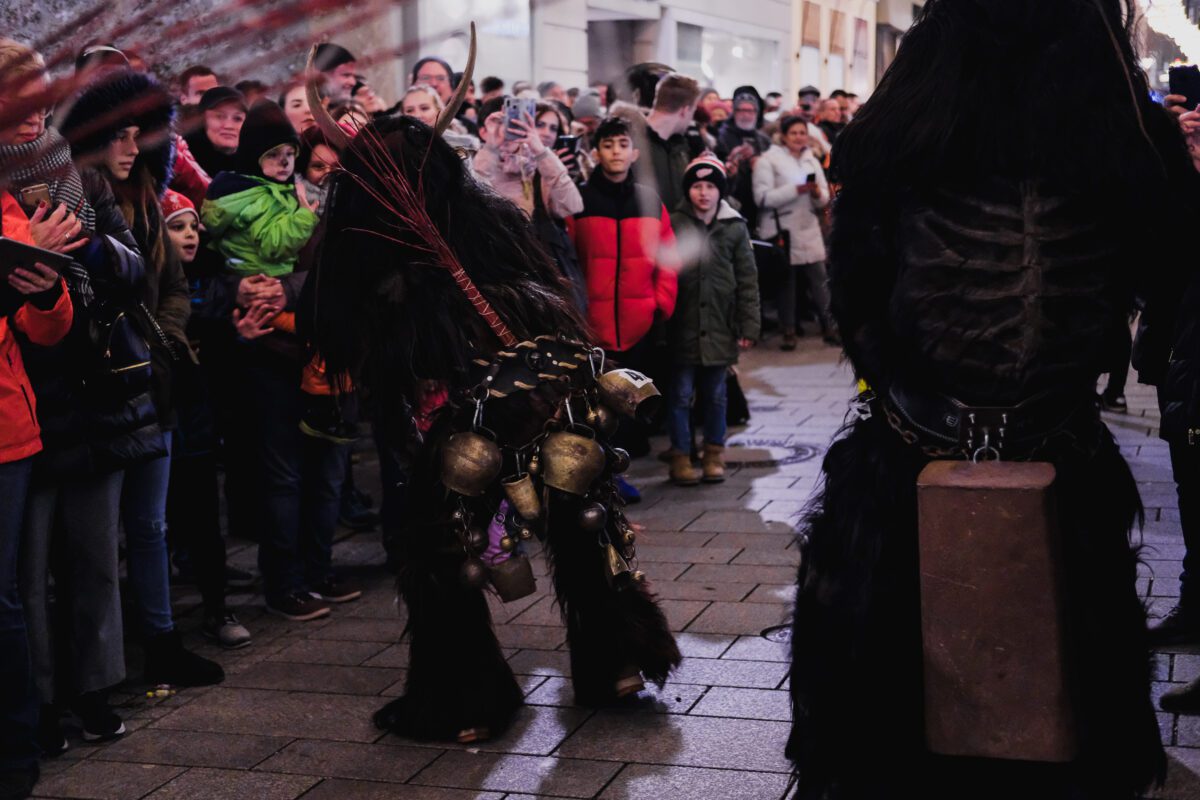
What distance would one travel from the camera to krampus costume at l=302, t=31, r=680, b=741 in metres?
4.07

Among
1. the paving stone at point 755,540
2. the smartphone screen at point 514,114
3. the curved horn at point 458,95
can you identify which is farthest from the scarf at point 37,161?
the smartphone screen at point 514,114

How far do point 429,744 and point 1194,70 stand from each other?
290 cm

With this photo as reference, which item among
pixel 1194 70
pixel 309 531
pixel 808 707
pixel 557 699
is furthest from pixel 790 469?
pixel 808 707

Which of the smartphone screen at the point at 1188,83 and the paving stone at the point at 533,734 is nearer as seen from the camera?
the smartphone screen at the point at 1188,83

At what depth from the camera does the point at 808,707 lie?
297 cm

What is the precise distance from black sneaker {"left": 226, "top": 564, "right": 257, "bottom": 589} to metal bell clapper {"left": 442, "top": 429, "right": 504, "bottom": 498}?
2.46m

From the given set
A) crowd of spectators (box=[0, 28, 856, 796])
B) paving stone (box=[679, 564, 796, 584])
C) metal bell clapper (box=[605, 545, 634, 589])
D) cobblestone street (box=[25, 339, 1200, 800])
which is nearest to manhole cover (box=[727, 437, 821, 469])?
crowd of spectators (box=[0, 28, 856, 796])

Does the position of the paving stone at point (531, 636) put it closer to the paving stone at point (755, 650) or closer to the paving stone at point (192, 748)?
the paving stone at point (755, 650)

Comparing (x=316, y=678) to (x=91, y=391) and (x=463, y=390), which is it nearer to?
(x=91, y=391)

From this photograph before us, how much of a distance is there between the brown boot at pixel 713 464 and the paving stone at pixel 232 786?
13.3 ft

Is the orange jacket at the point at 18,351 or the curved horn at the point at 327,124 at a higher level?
the curved horn at the point at 327,124

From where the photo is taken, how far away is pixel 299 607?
18.3ft

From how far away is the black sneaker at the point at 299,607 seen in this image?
18.3ft

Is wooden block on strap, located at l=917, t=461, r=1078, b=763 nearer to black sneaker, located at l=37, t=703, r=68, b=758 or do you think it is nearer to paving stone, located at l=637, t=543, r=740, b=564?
black sneaker, located at l=37, t=703, r=68, b=758
